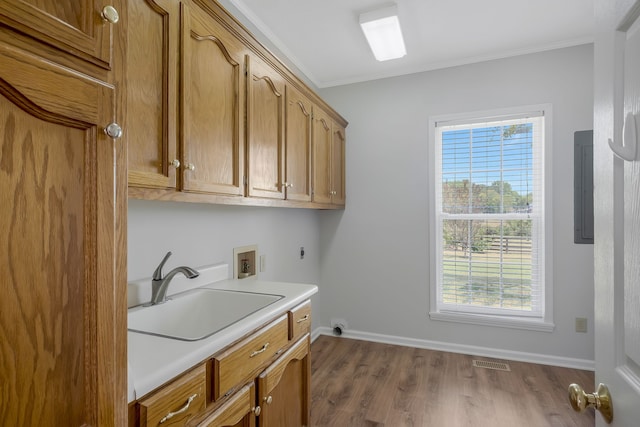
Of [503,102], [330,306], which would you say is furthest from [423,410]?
[503,102]

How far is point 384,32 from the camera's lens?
2.33 metres

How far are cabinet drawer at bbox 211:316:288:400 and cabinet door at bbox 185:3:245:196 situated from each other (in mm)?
621

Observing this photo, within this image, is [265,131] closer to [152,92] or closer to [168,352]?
[152,92]

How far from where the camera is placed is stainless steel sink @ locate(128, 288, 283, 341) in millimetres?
1448

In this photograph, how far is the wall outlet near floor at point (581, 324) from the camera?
2568 millimetres

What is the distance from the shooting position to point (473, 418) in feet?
6.53

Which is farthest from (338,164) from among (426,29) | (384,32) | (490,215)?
(490,215)

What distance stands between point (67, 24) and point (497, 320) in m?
3.19

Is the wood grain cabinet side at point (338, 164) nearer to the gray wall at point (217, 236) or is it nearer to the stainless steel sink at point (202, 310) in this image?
the gray wall at point (217, 236)

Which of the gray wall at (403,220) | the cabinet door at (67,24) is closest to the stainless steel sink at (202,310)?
the gray wall at (403,220)

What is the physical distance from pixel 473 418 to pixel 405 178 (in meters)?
1.88

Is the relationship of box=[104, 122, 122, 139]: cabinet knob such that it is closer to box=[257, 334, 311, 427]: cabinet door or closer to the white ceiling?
box=[257, 334, 311, 427]: cabinet door

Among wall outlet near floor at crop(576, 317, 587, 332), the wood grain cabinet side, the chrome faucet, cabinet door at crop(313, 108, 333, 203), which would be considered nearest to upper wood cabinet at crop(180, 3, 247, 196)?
the chrome faucet

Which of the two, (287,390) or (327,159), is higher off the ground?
(327,159)
